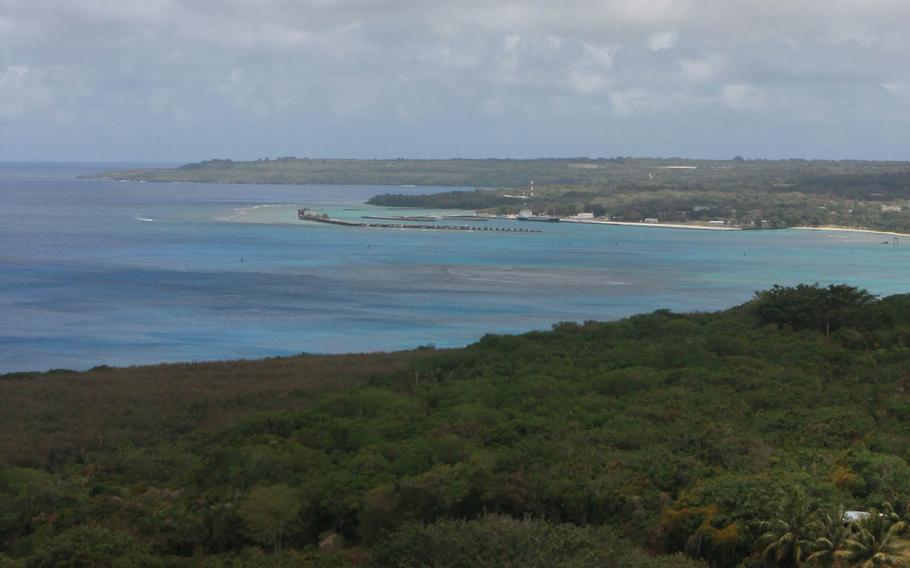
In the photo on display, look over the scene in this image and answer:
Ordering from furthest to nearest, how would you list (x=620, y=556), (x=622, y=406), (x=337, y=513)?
(x=622, y=406) → (x=337, y=513) → (x=620, y=556)

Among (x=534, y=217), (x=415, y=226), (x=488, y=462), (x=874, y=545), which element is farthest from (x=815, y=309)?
(x=534, y=217)

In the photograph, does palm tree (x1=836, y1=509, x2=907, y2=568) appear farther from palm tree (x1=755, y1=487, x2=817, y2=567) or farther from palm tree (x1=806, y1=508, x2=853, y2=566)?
palm tree (x1=755, y1=487, x2=817, y2=567)

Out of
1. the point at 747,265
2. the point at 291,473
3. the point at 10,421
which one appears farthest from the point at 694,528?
the point at 747,265

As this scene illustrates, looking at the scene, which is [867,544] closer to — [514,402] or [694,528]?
[694,528]

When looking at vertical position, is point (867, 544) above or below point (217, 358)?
above

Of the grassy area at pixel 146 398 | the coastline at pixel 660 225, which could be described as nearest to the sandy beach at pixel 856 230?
the coastline at pixel 660 225

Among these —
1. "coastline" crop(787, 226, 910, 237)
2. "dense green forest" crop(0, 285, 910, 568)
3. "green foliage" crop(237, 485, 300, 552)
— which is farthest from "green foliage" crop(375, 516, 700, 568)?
"coastline" crop(787, 226, 910, 237)
